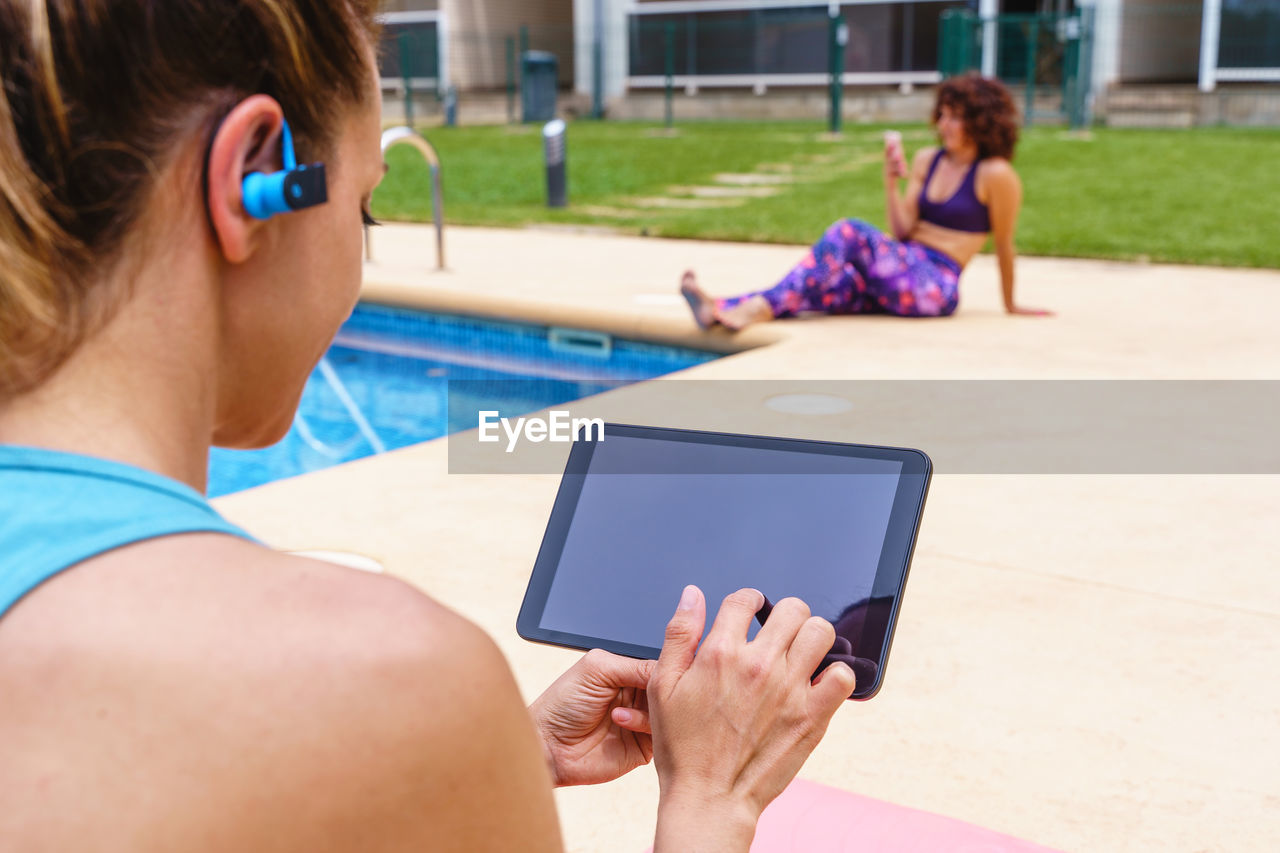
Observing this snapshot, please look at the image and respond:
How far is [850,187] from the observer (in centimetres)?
1452

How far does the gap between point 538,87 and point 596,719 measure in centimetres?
2658

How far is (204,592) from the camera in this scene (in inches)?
29.0

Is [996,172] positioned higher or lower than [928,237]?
higher

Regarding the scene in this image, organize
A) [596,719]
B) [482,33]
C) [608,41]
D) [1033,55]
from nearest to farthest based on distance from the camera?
[596,719]
[1033,55]
[608,41]
[482,33]

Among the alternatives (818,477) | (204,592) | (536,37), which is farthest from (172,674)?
(536,37)

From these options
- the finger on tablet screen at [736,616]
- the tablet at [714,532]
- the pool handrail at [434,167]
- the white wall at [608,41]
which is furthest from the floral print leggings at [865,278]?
the white wall at [608,41]

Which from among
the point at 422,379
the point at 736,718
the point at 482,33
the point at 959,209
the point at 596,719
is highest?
the point at 482,33

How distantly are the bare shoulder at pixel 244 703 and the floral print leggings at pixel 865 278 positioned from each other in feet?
21.2

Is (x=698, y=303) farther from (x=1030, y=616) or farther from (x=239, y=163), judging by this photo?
(x=239, y=163)

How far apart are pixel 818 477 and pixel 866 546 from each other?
11 centimetres

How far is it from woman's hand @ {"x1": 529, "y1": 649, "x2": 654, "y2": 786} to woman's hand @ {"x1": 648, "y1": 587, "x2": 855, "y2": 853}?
177 millimetres

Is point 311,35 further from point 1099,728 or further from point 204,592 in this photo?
point 1099,728

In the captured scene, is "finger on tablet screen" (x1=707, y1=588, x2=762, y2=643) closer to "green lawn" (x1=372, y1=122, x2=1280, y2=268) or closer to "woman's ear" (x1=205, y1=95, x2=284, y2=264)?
"woman's ear" (x1=205, y1=95, x2=284, y2=264)

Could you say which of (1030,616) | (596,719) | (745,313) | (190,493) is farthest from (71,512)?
(745,313)
